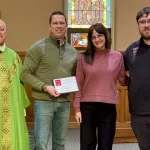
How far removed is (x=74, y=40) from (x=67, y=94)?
309 cm

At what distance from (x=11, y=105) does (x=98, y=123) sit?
2.37 feet

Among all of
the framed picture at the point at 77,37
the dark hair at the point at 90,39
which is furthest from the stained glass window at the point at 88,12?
the dark hair at the point at 90,39

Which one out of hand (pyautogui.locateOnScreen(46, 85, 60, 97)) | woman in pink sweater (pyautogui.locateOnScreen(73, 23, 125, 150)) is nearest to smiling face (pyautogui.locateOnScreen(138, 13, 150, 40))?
woman in pink sweater (pyautogui.locateOnScreen(73, 23, 125, 150))

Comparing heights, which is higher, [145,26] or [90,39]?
[145,26]

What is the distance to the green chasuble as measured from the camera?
2.48m

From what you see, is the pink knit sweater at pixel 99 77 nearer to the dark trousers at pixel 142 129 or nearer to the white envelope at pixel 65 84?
the white envelope at pixel 65 84

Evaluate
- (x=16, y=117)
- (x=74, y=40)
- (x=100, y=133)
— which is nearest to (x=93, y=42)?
(x=100, y=133)

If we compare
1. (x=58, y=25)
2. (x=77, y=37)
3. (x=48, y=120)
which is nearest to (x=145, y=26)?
(x=58, y=25)

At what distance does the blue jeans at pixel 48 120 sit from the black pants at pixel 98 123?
21 cm

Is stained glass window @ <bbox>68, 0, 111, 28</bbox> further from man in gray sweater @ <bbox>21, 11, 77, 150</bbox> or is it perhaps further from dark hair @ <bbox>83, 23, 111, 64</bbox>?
dark hair @ <bbox>83, 23, 111, 64</bbox>

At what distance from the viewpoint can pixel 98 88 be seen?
7.75 feet

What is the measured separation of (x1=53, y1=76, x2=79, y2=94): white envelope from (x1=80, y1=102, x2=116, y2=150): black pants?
0.51ft

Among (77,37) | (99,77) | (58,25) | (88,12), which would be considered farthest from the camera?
(88,12)

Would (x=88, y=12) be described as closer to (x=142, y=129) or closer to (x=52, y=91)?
(x=52, y=91)
